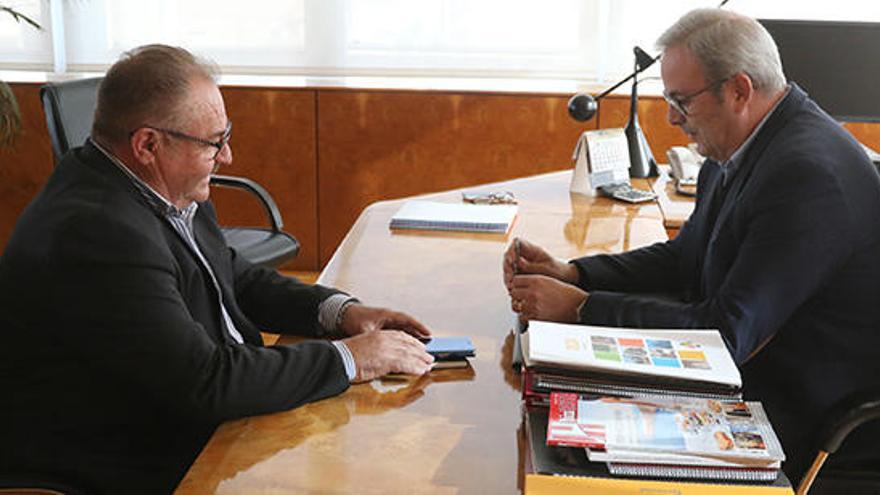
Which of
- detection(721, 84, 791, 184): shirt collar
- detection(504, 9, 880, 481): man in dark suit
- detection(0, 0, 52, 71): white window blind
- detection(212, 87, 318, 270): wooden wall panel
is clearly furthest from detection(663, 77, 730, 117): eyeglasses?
detection(0, 0, 52, 71): white window blind

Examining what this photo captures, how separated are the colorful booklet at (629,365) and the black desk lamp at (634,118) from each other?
6.33ft

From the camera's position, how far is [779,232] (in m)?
1.82

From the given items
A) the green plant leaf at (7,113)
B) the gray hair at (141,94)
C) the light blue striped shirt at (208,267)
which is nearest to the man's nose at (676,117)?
the light blue striped shirt at (208,267)

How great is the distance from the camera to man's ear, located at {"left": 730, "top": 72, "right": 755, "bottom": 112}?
79.2 inches

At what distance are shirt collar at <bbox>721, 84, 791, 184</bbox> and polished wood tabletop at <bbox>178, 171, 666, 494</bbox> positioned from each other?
0.53m

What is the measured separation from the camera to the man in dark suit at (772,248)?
1.82 m

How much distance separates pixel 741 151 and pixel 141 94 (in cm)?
114

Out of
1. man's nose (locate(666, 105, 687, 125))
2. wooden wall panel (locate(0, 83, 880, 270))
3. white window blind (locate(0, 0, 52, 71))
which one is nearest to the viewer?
man's nose (locate(666, 105, 687, 125))

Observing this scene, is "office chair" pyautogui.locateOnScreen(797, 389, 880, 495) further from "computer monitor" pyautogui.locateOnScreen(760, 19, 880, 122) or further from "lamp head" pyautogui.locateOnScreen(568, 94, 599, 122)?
"computer monitor" pyautogui.locateOnScreen(760, 19, 880, 122)

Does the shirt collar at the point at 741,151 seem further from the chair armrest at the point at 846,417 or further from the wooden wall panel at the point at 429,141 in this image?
the wooden wall panel at the point at 429,141

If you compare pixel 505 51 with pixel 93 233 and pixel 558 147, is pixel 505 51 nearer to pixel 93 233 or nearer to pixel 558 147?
pixel 558 147

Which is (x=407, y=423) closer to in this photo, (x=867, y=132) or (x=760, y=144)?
(x=760, y=144)

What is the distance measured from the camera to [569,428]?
1416mm

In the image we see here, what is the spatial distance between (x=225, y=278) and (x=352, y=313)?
0.87ft
